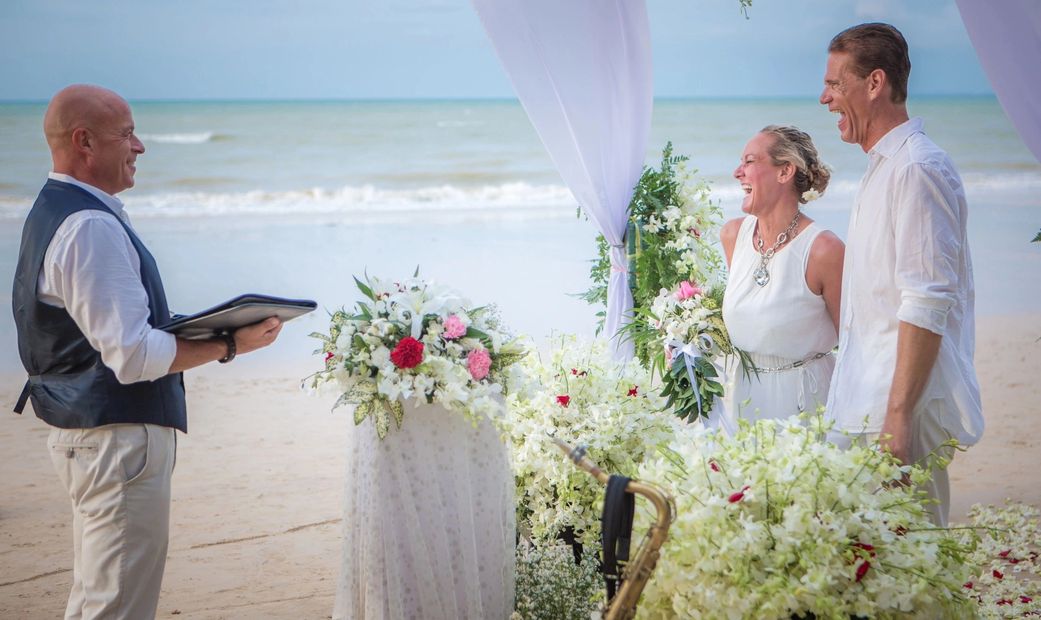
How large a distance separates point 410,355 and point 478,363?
0.24 m

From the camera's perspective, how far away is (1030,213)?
17344mm

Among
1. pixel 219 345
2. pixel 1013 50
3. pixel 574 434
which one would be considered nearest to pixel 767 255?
pixel 574 434

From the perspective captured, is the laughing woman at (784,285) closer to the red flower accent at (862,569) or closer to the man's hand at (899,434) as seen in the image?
the man's hand at (899,434)

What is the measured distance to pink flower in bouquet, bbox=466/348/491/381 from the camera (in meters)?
3.18

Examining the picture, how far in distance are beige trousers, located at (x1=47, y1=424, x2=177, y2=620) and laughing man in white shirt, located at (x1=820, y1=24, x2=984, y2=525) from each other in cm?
203

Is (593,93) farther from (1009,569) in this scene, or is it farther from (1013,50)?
(1009,569)

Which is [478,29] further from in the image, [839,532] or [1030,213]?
[839,532]

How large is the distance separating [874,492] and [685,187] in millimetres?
2362

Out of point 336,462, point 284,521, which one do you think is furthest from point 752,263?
point 336,462

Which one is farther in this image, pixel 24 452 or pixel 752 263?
pixel 24 452

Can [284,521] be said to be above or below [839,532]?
below

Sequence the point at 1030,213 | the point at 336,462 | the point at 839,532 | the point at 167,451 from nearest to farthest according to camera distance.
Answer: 1. the point at 839,532
2. the point at 167,451
3. the point at 336,462
4. the point at 1030,213

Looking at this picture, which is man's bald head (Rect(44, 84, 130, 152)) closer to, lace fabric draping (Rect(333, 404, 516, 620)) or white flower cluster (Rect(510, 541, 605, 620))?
lace fabric draping (Rect(333, 404, 516, 620))

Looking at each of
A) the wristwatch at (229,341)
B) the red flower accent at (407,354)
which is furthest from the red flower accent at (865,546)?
the wristwatch at (229,341)
